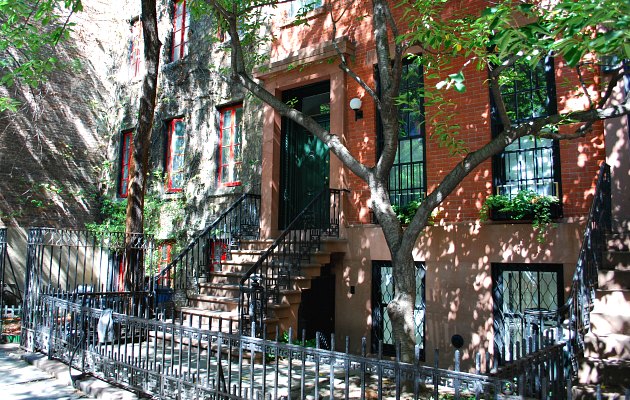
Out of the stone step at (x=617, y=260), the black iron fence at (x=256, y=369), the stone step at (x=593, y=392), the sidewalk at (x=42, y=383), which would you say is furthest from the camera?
the sidewalk at (x=42, y=383)

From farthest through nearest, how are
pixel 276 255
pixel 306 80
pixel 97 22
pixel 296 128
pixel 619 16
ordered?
1. pixel 97 22
2. pixel 296 128
3. pixel 306 80
4. pixel 276 255
5. pixel 619 16

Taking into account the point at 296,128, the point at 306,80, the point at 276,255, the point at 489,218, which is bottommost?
the point at 276,255

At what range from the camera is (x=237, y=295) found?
9672 mm

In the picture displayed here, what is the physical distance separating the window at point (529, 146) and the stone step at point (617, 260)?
1570 mm

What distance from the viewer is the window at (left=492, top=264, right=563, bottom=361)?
26.2 ft

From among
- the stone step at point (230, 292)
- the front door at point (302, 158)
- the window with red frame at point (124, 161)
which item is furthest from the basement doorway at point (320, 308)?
the window with red frame at point (124, 161)

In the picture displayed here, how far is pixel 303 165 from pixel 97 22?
410 inches

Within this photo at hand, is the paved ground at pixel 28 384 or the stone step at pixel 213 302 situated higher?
the stone step at pixel 213 302

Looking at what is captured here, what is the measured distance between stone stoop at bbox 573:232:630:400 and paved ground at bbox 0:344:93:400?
591 centimetres

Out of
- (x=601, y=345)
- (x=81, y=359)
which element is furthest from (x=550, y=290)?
(x=81, y=359)

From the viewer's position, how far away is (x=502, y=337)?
8.23 m

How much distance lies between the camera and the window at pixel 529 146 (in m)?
8.18

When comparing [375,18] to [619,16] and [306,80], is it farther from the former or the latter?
[306,80]

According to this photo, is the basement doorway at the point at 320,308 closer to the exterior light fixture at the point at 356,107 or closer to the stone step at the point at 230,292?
the stone step at the point at 230,292
